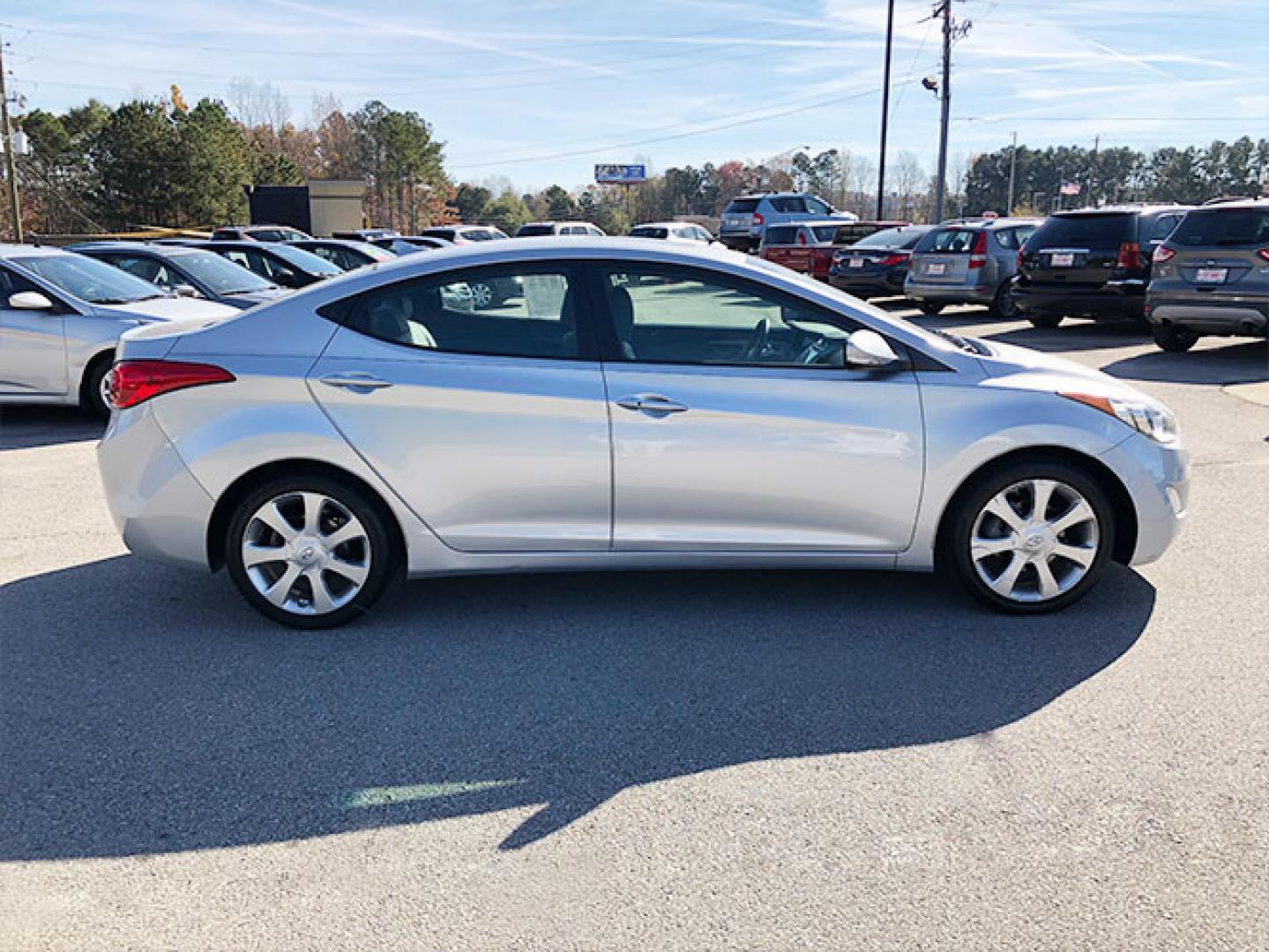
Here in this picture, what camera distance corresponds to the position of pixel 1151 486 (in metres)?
4.68

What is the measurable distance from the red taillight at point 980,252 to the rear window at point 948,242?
2.9 inches

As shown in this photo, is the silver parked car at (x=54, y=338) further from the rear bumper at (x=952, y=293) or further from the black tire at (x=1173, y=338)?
the rear bumper at (x=952, y=293)

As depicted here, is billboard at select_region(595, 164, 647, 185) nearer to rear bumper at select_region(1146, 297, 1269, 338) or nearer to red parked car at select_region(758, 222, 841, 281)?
red parked car at select_region(758, 222, 841, 281)

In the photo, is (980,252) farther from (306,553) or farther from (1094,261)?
(306,553)

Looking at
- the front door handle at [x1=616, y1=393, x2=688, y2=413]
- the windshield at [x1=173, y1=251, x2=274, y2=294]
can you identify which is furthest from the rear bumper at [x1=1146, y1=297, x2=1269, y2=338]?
the windshield at [x1=173, y1=251, x2=274, y2=294]

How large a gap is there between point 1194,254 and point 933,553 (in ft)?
29.1

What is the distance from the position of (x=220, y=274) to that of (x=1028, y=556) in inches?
402

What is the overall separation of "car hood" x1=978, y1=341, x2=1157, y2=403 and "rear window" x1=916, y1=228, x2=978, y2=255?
13.4m

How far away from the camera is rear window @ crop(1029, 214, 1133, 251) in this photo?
47.4ft

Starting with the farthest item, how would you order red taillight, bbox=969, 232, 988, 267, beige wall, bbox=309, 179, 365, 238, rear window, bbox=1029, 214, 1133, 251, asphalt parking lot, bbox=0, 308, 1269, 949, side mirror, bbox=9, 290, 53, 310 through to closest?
1. beige wall, bbox=309, 179, 365, 238
2. red taillight, bbox=969, 232, 988, 267
3. rear window, bbox=1029, 214, 1133, 251
4. side mirror, bbox=9, 290, 53, 310
5. asphalt parking lot, bbox=0, 308, 1269, 949

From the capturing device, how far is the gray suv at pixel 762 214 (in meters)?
33.1

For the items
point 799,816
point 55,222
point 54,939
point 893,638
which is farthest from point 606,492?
point 55,222

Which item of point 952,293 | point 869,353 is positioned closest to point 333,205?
point 952,293

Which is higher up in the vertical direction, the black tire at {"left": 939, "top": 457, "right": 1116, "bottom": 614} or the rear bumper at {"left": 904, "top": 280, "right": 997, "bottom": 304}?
the rear bumper at {"left": 904, "top": 280, "right": 997, "bottom": 304}
